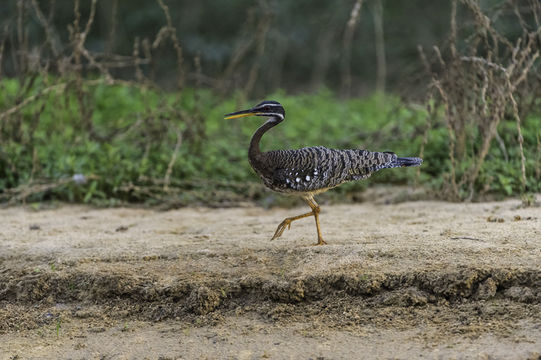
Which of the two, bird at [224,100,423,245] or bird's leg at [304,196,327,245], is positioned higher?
bird at [224,100,423,245]

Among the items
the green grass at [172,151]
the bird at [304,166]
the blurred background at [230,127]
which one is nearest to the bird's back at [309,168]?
the bird at [304,166]

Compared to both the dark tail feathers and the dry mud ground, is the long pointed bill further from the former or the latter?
the dark tail feathers

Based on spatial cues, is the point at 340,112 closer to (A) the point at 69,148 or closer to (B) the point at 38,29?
(A) the point at 69,148

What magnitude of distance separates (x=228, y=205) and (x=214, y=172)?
83cm

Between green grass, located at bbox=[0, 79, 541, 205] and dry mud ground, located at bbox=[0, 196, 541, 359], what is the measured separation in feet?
5.60

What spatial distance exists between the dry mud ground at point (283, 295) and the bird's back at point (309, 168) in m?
0.42

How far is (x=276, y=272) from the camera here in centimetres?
459

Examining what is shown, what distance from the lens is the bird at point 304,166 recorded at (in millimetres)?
5223

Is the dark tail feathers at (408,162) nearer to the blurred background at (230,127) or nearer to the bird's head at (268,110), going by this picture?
the blurred background at (230,127)

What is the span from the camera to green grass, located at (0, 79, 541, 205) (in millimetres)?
7195

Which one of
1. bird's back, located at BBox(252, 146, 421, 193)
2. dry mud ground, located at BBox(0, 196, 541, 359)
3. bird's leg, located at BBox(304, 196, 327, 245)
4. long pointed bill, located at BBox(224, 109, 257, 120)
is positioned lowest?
dry mud ground, located at BBox(0, 196, 541, 359)

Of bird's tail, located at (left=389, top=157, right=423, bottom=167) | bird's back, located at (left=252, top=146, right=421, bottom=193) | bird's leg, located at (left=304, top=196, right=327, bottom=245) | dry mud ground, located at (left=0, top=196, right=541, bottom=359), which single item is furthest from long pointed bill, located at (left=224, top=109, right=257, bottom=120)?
bird's tail, located at (left=389, top=157, right=423, bottom=167)

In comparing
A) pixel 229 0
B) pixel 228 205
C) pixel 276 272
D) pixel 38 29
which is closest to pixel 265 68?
pixel 229 0

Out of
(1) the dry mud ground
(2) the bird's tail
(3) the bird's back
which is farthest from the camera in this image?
(2) the bird's tail
